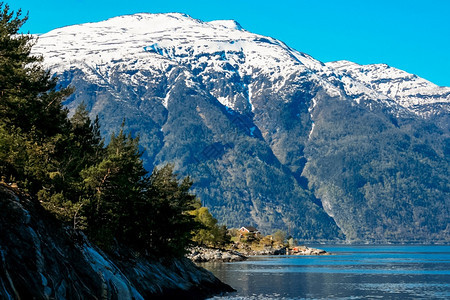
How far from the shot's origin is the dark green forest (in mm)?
49094

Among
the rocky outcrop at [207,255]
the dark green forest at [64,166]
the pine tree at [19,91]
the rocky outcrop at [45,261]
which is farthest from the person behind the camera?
the rocky outcrop at [207,255]

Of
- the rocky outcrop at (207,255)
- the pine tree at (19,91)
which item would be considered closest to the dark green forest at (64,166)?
the pine tree at (19,91)

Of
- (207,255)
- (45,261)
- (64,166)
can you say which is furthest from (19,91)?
(207,255)

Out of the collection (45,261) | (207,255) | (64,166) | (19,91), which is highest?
(19,91)

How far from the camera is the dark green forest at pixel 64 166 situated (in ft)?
161

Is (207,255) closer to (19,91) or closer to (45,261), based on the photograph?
(19,91)

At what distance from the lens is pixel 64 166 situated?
183 feet

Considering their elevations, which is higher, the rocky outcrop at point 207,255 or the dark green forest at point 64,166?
the dark green forest at point 64,166

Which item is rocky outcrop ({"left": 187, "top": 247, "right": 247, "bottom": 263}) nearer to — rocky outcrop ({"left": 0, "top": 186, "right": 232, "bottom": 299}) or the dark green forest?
the dark green forest

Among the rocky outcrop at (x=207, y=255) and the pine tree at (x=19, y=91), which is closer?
the pine tree at (x=19, y=91)

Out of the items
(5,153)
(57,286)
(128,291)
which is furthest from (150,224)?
(57,286)

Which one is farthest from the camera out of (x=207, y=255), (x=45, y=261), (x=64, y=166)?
(x=207, y=255)

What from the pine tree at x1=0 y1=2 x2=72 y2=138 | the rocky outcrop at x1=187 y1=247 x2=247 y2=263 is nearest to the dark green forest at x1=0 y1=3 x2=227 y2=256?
the pine tree at x1=0 y1=2 x2=72 y2=138

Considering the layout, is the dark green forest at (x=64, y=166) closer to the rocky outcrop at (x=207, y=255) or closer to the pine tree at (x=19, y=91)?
the pine tree at (x=19, y=91)
